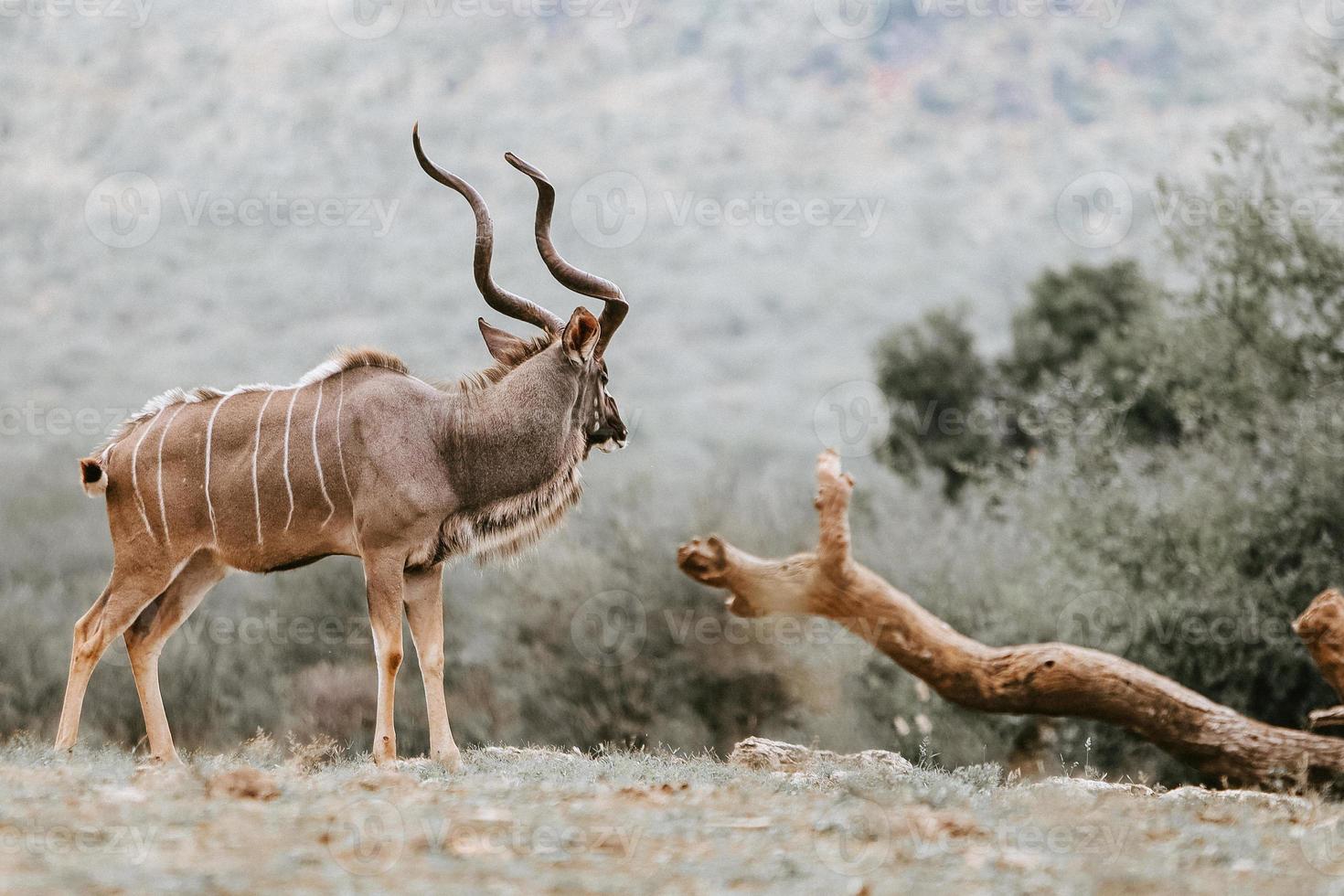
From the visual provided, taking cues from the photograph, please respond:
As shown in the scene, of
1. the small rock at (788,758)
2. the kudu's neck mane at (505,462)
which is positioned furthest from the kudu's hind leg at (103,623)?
the small rock at (788,758)

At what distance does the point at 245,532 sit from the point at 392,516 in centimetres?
97

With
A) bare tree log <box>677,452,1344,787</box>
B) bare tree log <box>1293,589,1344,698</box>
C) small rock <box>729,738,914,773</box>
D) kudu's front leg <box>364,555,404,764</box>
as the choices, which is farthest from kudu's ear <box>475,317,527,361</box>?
bare tree log <box>1293,589,1344,698</box>

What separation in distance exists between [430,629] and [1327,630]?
244 inches

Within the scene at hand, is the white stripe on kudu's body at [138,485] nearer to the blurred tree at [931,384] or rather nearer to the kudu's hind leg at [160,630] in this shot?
the kudu's hind leg at [160,630]

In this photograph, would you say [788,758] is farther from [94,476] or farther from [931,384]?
[931,384]

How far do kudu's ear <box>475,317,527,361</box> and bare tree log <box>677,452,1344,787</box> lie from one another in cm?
211

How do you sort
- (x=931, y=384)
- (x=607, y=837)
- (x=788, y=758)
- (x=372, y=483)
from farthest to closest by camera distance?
1. (x=931, y=384)
2. (x=788, y=758)
3. (x=372, y=483)
4. (x=607, y=837)

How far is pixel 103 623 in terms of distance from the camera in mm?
8742

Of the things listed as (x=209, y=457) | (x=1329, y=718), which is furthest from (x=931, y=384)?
(x=209, y=457)

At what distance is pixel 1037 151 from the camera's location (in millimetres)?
73625

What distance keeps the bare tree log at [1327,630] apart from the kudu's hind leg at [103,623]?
7.69m

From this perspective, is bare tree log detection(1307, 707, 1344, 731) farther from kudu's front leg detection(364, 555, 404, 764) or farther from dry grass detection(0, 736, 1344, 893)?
kudu's front leg detection(364, 555, 404, 764)

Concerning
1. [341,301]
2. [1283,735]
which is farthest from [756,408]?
[1283,735]

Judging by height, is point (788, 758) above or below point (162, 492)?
below
